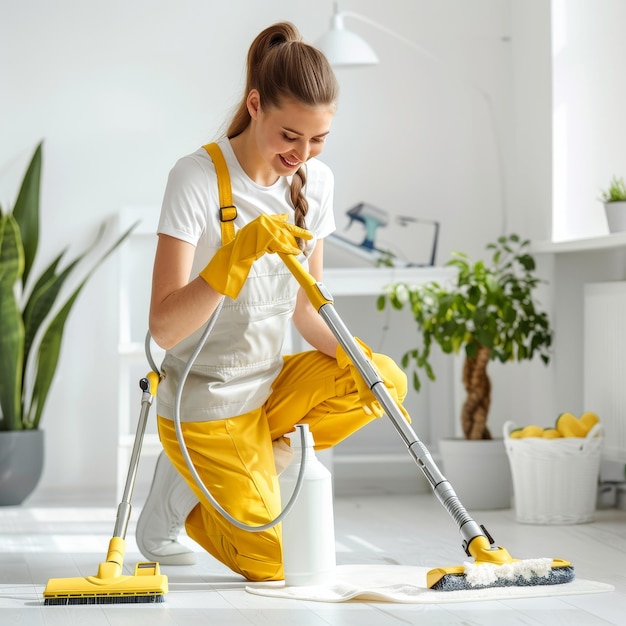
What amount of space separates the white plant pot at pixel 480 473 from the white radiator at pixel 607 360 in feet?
→ 0.93

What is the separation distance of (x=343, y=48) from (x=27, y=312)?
1.19 meters

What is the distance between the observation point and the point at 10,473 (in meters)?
3.23

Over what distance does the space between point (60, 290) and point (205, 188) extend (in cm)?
147

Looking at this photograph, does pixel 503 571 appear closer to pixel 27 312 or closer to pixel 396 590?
pixel 396 590

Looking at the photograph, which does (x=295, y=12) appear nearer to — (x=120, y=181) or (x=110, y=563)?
(x=120, y=181)

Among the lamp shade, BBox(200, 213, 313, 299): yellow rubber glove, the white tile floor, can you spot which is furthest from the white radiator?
BBox(200, 213, 313, 299): yellow rubber glove

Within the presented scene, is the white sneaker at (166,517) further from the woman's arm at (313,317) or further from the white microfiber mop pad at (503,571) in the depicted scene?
the white microfiber mop pad at (503,571)

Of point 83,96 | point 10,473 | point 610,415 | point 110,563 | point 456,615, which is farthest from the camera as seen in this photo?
point 83,96

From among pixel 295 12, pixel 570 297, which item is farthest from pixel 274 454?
pixel 295 12

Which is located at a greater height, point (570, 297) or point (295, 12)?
point (295, 12)

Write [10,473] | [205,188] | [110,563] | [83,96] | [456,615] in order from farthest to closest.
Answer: [83,96] < [10,473] < [205,188] < [110,563] < [456,615]

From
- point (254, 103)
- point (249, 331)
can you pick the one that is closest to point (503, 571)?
point (249, 331)

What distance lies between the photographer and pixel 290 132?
75.8 inches

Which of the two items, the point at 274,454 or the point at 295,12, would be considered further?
the point at 295,12
